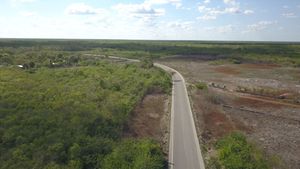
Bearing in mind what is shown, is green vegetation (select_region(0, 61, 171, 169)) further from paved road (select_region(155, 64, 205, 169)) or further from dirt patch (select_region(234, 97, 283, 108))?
dirt patch (select_region(234, 97, 283, 108))

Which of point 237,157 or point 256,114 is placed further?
point 256,114

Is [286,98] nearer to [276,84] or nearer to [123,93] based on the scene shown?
[276,84]

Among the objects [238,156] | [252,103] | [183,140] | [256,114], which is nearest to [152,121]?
[183,140]

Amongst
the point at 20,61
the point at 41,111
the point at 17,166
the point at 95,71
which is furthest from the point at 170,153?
the point at 20,61

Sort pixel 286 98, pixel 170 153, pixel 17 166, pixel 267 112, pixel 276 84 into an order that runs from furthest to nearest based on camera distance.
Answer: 1. pixel 276 84
2. pixel 286 98
3. pixel 267 112
4. pixel 170 153
5. pixel 17 166

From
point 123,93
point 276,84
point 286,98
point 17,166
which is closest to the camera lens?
point 17,166

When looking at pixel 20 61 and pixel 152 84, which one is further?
pixel 20 61

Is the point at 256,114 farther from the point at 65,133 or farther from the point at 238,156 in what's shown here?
the point at 65,133
